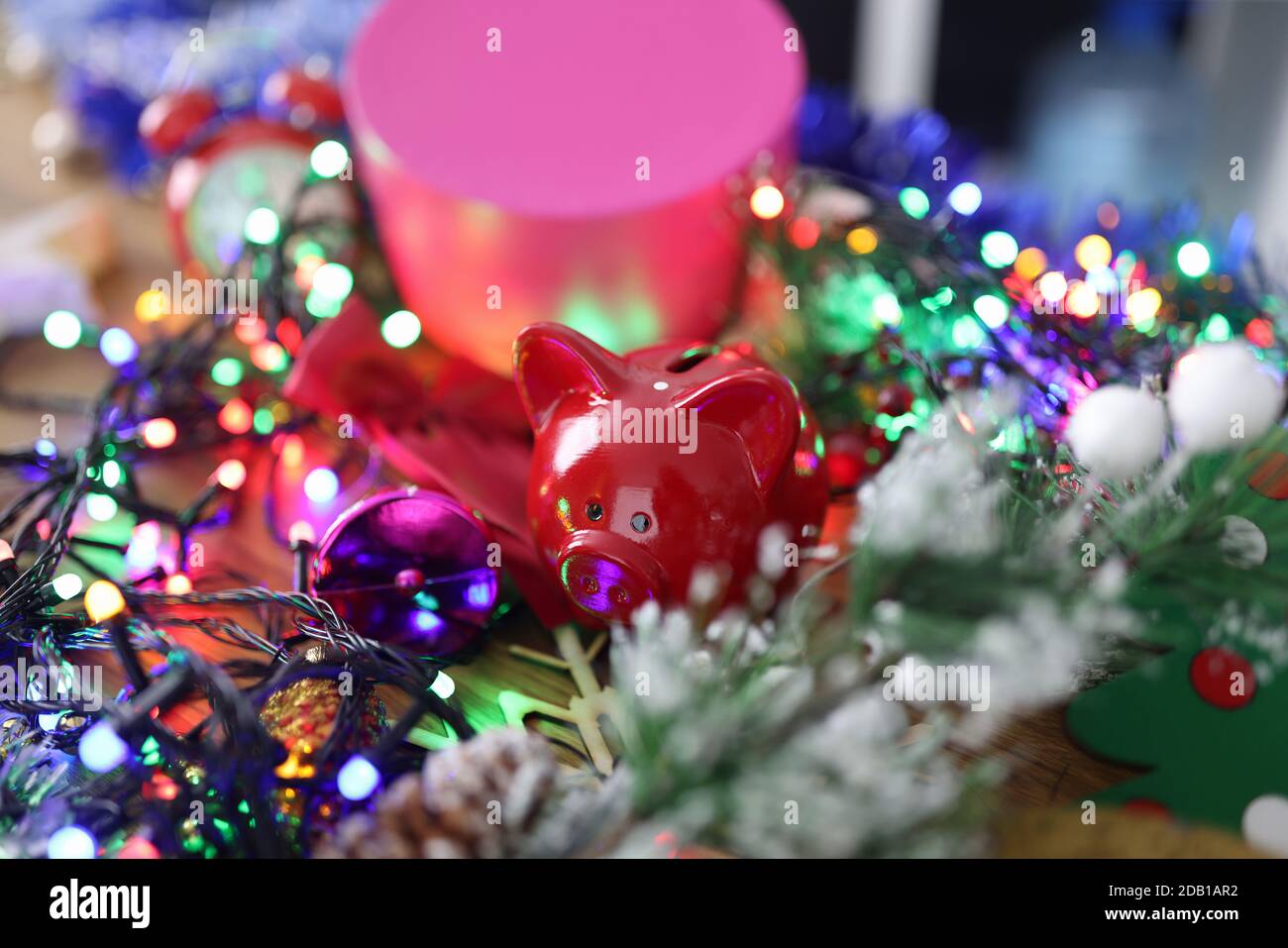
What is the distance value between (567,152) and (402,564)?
0.96 ft

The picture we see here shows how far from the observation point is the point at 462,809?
1.44ft

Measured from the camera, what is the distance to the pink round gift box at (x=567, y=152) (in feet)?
2.29

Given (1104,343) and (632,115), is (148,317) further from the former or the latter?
(1104,343)

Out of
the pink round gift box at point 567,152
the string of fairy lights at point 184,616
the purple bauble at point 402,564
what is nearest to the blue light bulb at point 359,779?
the string of fairy lights at point 184,616

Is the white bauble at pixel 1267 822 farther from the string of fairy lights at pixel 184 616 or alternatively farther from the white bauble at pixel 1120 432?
the string of fairy lights at pixel 184 616

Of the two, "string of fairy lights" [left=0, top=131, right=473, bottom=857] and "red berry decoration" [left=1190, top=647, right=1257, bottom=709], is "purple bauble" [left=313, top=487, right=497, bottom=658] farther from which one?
Result: "red berry decoration" [left=1190, top=647, right=1257, bottom=709]

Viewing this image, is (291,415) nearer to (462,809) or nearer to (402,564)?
(402,564)

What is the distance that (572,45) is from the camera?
2.50ft

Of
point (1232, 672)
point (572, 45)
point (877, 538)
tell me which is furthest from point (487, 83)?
point (1232, 672)

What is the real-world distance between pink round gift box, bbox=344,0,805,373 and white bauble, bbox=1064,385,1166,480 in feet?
0.98

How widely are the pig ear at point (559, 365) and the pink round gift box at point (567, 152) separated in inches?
→ 5.3

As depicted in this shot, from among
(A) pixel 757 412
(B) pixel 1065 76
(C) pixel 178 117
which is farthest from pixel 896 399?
(B) pixel 1065 76

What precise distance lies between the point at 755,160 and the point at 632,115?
88 millimetres
